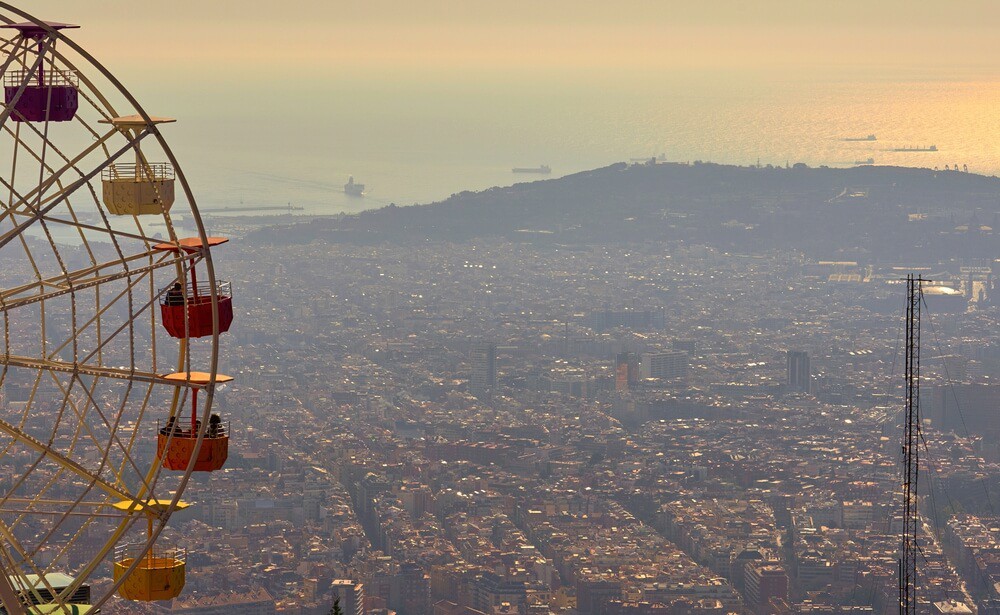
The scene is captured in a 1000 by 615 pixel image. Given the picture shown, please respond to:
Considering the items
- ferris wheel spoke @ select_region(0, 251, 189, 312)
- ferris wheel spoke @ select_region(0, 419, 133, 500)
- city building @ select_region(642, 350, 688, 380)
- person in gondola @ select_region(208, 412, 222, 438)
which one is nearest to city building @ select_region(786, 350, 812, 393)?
city building @ select_region(642, 350, 688, 380)

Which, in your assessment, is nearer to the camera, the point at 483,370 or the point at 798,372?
the point at 798,372

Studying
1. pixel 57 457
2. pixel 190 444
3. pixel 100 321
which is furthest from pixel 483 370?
pixel 57 457

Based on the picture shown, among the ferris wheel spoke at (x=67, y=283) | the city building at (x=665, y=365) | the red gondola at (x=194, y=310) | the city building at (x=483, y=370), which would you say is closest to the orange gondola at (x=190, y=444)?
the red gondola at (x=194, y=310)

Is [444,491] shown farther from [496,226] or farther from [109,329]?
[496,226]

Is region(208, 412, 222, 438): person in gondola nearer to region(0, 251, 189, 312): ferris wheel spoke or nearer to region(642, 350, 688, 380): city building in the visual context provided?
region(0, 251, 189, 312): ferris wheel spoke

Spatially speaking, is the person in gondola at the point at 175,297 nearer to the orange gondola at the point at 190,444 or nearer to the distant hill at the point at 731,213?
the orange gondola at the point at 190,444

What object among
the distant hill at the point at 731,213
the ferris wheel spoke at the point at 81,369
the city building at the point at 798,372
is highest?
the ferris wheel spoke at the point at 81,369

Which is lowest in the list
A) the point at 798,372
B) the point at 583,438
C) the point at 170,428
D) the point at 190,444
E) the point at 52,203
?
the point at 583,438

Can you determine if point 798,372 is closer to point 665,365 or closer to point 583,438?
point 665,365

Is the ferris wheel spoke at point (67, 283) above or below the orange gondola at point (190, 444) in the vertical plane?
above
